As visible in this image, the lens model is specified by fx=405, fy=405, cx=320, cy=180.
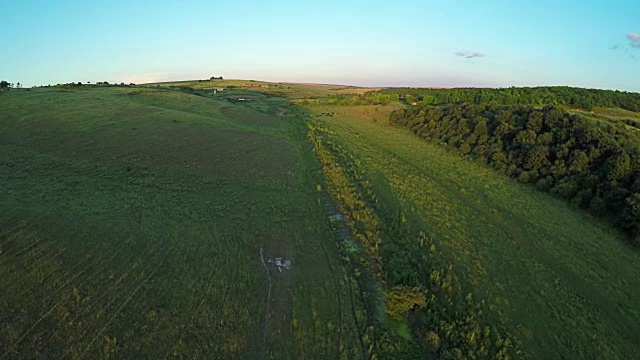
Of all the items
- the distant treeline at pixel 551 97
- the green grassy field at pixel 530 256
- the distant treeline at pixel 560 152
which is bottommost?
the green grassy field at pixel 530 256

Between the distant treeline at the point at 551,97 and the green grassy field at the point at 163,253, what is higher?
the distant treeline at the point at 551,97

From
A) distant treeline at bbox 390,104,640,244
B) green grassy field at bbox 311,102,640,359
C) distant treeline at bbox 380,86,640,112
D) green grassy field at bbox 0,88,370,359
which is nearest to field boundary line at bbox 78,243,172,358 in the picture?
green grassy field at bbox 0,88,370,359

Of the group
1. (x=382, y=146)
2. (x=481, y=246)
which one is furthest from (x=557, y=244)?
(x=382, y=146)

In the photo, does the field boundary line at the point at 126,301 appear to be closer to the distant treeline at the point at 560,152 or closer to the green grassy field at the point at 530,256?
the green grassy field at the point at 530,256


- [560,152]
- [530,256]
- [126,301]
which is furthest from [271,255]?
[560,152]

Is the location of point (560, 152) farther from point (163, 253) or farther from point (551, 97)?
A: point (551, 97)

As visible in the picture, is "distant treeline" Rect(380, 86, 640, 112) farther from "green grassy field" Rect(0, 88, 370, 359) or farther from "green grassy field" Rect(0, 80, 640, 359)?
"green grassy field" Rect(0, 88, 370, 359)

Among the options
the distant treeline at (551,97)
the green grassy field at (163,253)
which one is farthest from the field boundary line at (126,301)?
the distant treeline at (551,97)
